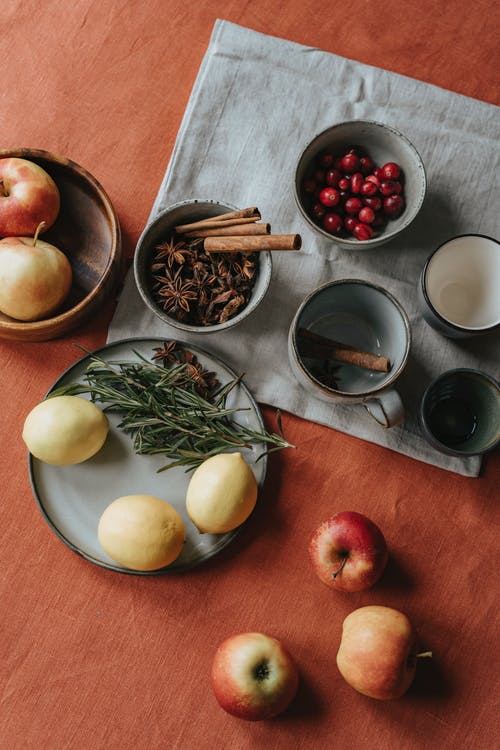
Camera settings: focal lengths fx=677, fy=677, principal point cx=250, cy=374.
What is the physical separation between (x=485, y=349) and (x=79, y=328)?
2.08ft

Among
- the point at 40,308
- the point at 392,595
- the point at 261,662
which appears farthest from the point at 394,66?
the point at 261,662

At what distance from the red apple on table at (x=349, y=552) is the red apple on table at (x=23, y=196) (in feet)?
2.04

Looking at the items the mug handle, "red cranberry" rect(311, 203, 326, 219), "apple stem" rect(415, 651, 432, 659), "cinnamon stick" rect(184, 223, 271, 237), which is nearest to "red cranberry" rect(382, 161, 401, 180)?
"red cranberry" rect(311, 203, 326, 219)

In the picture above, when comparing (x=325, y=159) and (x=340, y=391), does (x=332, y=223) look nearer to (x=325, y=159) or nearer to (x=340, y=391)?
(x=325, y=159)

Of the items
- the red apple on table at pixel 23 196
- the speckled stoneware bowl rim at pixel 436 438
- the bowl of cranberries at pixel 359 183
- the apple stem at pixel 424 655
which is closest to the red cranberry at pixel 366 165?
the bowl of cranberries at pixel 359 183

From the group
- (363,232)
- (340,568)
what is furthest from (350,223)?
(340,568)

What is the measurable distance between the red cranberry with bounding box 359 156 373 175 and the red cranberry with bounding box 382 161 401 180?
0.08 feet

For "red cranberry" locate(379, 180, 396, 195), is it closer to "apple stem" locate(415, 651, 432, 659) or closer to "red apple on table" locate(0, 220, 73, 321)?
"red apple on table" locate(0, 220, 73, 321)

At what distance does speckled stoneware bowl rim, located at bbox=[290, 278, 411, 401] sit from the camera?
36.6 inches

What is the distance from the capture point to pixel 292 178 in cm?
107

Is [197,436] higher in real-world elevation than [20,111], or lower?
lower

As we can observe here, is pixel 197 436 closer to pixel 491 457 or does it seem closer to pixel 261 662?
pixel 261 662

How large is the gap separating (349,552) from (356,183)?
1.79 feet

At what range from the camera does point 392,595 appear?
104cm
